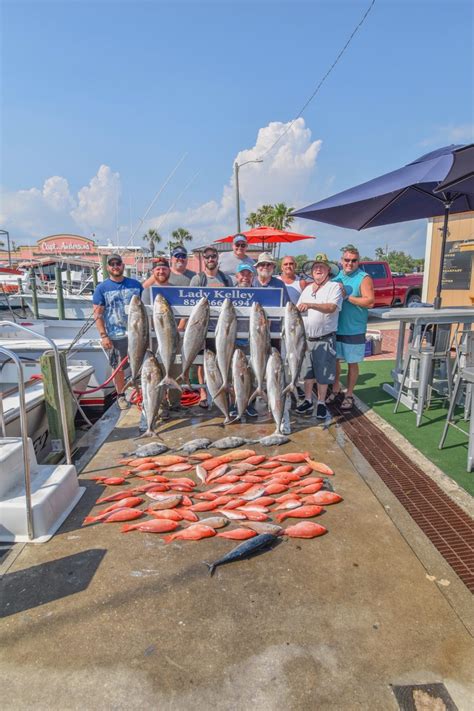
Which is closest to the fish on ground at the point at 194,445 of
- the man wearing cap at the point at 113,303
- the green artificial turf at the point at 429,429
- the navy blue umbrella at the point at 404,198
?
the man wearing cap at the point at 113,303

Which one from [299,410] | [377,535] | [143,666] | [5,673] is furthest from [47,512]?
[299,410]

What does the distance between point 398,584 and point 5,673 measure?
7.71 ft

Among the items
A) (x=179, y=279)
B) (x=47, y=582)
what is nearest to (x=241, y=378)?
(x=179, y=279)

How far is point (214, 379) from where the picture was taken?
5355 millimetres

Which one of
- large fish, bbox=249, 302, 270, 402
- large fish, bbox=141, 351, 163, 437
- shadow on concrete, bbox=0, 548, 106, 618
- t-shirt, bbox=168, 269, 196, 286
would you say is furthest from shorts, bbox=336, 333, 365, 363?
shadow on concrete, bbox=0, 548, 106, 618

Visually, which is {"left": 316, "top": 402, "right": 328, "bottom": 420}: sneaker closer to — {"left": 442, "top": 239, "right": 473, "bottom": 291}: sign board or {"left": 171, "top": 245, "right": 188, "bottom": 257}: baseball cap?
{"left": 171, "top": 245, "right": 188, "bottom": 257}: baseball cap

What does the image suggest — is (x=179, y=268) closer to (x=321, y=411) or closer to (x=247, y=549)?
(x=321, y=411)

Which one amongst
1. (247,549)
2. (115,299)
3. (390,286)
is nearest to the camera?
(247,549)

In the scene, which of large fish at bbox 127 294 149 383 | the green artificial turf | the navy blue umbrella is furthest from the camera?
large fish at bbox 127 294 149 383

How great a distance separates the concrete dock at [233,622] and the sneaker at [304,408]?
2.62 metres

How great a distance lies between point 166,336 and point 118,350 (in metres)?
1.43

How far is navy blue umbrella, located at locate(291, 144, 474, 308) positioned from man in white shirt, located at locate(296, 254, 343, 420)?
4.29 ft

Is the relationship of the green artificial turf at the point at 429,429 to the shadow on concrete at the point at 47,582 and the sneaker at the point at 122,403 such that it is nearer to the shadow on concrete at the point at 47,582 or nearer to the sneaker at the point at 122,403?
the shadow on concrete at the point at 47,582

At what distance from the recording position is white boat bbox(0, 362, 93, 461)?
4.90 metres
